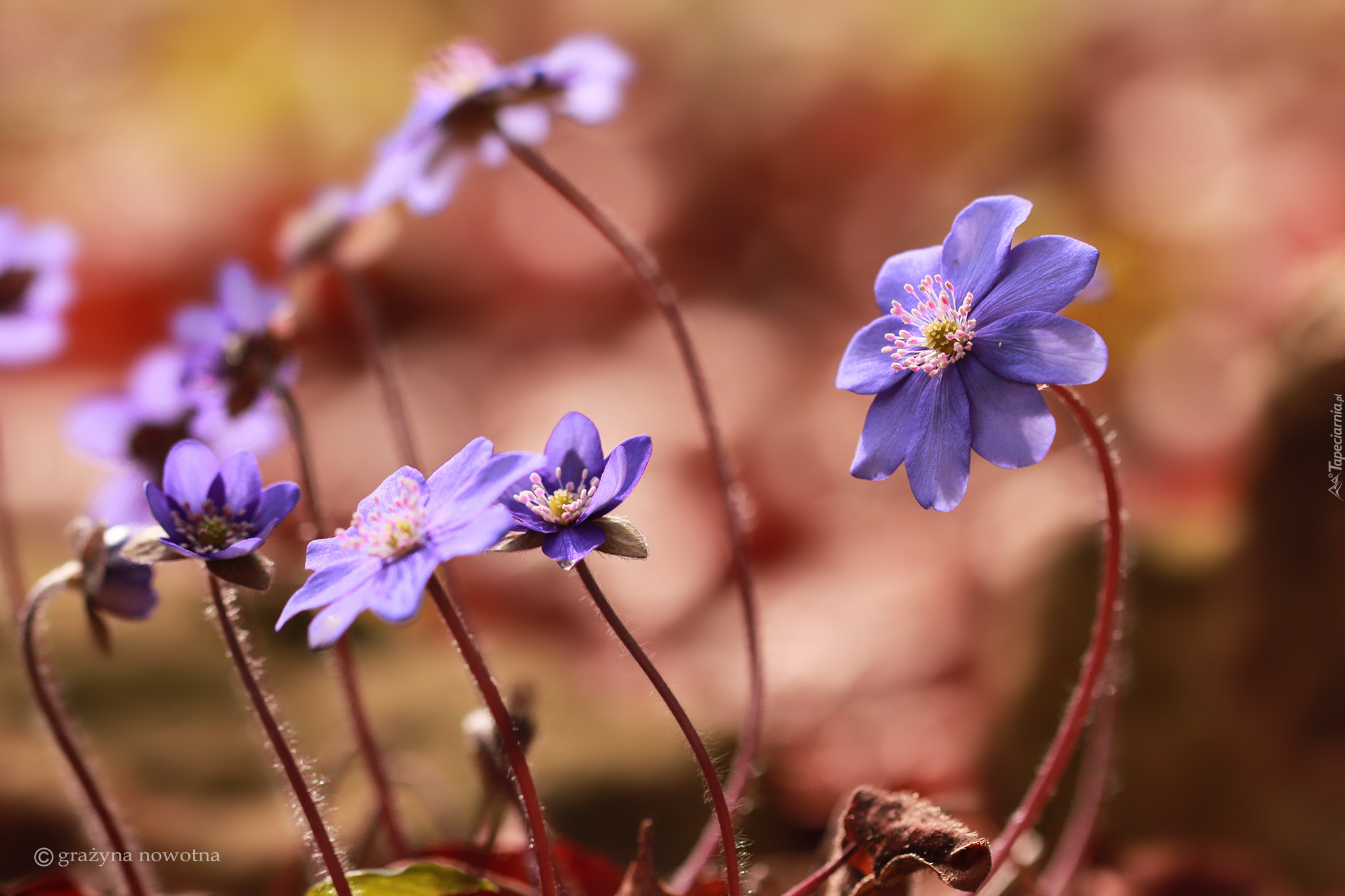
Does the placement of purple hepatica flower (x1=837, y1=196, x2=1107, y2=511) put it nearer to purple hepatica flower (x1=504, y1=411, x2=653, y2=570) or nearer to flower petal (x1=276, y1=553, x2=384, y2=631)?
purple hepatica flower (x1=504, y1=411, x2=653, y2=570)

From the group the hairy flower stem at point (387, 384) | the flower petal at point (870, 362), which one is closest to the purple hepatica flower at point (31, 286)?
the hairy flower stem at point (387, 384)

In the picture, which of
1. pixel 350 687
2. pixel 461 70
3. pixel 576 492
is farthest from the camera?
pixel 461 70

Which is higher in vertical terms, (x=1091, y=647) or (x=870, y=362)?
(x=870, y=362)

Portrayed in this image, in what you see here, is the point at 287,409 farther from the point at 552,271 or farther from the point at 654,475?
the point at 552,271

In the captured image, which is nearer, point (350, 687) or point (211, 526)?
point (211, 526)

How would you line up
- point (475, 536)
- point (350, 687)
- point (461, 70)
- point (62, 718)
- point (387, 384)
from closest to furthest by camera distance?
point (475, 536) → point (62, 718) → point (350, 687) → point (387, 384) → point (461, 70)

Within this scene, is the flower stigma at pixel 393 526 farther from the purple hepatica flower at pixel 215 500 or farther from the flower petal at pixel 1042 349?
the flower petal at pixel 1042 349

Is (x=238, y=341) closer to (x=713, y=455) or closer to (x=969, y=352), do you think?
(x=713, y=455)

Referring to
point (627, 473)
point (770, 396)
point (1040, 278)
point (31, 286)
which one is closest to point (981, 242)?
point (1040, 278)
